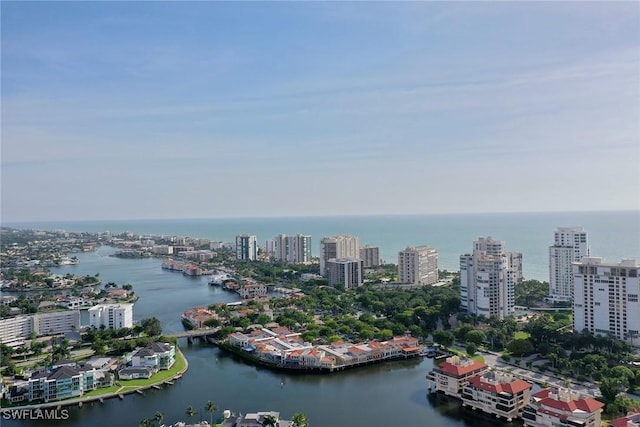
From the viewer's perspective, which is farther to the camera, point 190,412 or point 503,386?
point 503,386

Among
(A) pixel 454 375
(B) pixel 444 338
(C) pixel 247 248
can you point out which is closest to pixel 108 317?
(B) pixel 444 338

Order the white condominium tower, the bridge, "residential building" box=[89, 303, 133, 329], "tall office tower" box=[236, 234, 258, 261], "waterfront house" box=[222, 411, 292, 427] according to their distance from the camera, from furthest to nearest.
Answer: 1. "tall office tower" box=[236, 234, 258, 261]
2. the white condominium tower
3. "residential building" box=[89, 303, 133, 329]
4. the bridge
5. "waterfront house" box=[222, 411, 292, 427]

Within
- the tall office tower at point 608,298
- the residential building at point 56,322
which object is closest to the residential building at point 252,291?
the residential building at point 56,322

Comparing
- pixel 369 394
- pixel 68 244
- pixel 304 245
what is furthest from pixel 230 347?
pixel 68 244

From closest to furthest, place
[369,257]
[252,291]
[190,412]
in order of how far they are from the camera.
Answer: [190,412], [252,291], [369,257]

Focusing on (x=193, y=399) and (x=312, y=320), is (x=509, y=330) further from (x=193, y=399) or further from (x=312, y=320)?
(x=193, y=399)

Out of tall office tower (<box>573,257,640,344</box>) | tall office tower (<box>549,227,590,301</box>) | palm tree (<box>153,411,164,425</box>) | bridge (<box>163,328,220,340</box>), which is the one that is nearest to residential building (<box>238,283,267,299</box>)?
bridge (<box>163,328,220,340</box>)

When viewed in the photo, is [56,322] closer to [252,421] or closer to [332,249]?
[252,421]

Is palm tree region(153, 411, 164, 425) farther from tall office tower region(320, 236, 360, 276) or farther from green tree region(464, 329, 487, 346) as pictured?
tall office tower region(320, 236, 360, 276)
